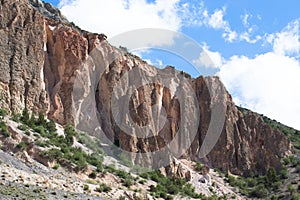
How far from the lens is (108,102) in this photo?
6025 centimetres

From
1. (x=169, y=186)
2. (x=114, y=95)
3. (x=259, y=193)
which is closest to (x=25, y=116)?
(x=169, y=186)

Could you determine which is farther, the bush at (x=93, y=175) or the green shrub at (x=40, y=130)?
the green shrub at (x=40, y=130)

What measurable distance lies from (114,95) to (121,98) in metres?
1.14

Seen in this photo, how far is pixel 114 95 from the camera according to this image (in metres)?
61.2

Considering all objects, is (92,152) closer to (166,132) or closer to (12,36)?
(12,36)

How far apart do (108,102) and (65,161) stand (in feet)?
69.2

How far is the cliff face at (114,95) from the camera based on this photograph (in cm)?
4912

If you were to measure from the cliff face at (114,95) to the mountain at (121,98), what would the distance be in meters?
0.12

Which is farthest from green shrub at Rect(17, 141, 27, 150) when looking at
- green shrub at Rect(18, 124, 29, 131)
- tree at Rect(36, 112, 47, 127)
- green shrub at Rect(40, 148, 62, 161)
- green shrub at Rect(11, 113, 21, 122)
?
tree at Rect(36, 112, 47, 127)

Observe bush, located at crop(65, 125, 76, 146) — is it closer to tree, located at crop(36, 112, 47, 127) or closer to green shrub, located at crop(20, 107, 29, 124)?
tree, located at crop(36, 112, 47, 127)

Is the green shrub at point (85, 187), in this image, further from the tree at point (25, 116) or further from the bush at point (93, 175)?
the tree at point (25, 116)

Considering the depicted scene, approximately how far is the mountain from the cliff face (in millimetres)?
117

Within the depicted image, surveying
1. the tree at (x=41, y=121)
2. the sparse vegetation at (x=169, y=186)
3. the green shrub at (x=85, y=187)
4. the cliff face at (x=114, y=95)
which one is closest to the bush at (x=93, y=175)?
the green shrub at (x=85, y=187)

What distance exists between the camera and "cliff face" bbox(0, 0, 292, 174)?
49.1m
